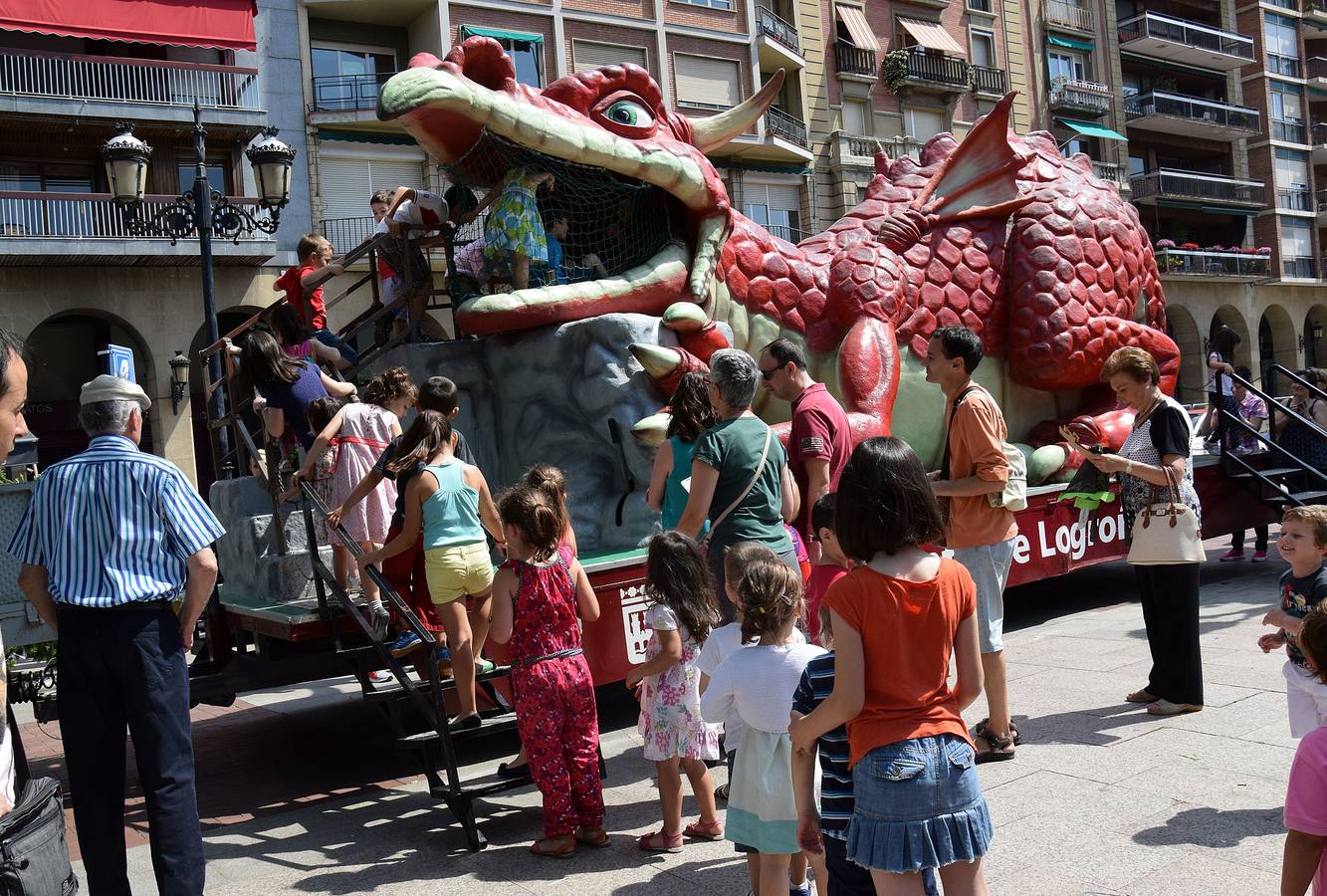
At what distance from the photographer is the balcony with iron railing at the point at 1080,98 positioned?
32.4 m

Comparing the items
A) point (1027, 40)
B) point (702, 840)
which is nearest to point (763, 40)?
point (1027, 40)

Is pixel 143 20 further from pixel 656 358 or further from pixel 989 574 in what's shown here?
pixel 989 574

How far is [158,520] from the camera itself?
11.7 ft

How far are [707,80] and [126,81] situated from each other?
11.5 meters

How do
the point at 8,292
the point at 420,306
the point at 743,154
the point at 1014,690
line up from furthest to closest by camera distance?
1. the point at 743,154
2. the point at 8,292
3. the point at 420,306
4. the point at 1014,690

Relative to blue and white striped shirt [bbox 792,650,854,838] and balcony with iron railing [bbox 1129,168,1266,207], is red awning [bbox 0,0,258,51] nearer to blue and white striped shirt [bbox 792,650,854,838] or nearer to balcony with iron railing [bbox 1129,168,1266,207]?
Answer: blue and white striped shirt [bbox 792,650,854,838]

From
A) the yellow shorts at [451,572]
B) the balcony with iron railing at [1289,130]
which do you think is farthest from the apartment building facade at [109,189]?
the balcony with iron railing at [1289,130]

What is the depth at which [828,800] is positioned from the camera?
8.82 ft

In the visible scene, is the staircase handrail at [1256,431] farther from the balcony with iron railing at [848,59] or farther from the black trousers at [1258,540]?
the balcony with iron railing at [848,59]

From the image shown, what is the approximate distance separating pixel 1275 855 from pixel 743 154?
22946 mm

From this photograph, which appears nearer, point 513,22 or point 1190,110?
point 513,22

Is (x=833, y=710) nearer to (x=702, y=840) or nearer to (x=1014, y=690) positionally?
(x=702, y=840)

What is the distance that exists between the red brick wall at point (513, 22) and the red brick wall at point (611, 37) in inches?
13.6

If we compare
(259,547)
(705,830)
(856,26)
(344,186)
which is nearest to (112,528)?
(705,830)
